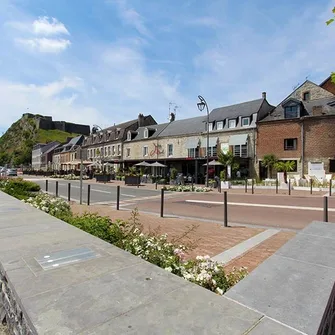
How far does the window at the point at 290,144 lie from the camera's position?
2637 cm

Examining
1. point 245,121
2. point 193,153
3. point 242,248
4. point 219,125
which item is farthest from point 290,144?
point 242,248

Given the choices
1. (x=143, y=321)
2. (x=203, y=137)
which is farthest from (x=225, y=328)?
(x=203, y=137)

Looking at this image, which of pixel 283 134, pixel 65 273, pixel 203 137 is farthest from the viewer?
pixel 203 137

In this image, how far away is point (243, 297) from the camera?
7.29 ft

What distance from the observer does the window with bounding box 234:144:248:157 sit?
28.9 meters

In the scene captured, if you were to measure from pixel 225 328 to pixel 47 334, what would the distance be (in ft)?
3.73

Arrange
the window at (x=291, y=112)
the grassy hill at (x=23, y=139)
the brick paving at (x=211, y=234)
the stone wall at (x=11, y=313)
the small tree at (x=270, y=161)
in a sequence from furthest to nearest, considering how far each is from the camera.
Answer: the grassy hill at (x=23, y=139) → the small tree at (x=270, y=161) → the window at (x=291, y=112) → the brick paving at (x=211, y=234) → the stone wall at (x=11, y=313)

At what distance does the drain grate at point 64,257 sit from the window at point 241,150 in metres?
27.4

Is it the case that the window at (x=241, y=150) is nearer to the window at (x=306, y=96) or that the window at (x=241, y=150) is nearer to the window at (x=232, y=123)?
the window at (x=232, y=123)

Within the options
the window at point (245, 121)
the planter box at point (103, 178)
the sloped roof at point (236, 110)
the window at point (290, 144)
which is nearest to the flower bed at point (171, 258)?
the window at point (290, 144)

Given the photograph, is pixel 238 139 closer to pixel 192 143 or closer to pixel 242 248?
pixel 192 143

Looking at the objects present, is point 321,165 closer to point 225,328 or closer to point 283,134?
point 283,134

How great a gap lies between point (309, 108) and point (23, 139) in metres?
128

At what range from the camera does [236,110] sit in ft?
103
